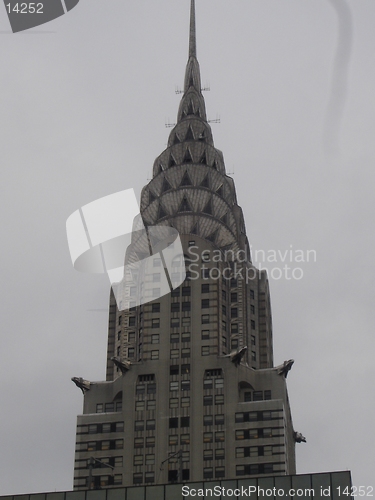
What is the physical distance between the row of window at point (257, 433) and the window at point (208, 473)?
7.78m

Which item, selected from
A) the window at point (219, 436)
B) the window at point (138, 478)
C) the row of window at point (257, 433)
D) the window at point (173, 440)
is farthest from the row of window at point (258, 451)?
the window at point (138, 478)

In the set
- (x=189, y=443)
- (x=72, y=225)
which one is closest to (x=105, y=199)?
(x=72, y=225)

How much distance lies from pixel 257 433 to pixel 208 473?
11328 millimetres

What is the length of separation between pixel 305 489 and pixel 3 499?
36.2 metres

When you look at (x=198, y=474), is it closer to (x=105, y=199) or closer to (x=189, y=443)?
(x=189, y=443)

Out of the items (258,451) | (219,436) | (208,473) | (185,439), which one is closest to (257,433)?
(258,451)

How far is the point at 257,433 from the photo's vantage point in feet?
650

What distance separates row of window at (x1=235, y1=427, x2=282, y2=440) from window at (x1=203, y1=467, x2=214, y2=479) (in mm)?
7785

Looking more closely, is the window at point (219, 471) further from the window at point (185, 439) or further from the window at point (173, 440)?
the window at point (173, 440)

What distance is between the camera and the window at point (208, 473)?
193538 mm

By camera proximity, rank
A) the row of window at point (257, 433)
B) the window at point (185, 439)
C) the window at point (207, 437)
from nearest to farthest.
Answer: the row of window at point (257, 433) < the window at point (207, 437) < the window at point (185, 439)

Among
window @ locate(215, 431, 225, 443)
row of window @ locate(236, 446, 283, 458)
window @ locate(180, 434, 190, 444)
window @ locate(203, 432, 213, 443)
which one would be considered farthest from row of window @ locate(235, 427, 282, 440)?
window @ locate(180, 434, 190, 444)

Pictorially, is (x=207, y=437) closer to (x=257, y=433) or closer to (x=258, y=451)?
(x=257, y=433)

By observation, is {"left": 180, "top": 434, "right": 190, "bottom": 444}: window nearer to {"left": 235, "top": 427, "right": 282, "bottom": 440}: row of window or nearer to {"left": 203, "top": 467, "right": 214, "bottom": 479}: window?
{"left": 203, "top": 467, "right": 214, "bottom": 479}: window
